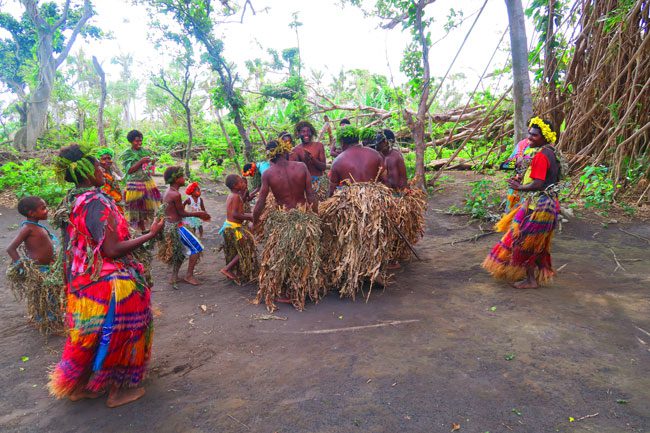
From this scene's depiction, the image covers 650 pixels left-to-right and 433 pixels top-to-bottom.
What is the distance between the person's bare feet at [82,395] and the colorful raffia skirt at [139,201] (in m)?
4.10

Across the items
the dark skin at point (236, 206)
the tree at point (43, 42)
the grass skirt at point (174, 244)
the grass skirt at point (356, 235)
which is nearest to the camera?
the grass skirt at point (356, 235)

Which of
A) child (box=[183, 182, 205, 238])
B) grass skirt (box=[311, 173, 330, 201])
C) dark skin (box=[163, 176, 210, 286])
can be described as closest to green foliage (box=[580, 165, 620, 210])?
grass skirt (box=[311, 173, 330, 201])

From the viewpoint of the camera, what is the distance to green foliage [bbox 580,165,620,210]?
6096 mm

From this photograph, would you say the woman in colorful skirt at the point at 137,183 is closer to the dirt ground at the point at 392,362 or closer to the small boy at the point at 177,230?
the small boy at the point at 177,230

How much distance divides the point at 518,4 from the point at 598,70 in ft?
6.37

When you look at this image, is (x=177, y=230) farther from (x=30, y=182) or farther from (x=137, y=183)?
(x=30, y=182)

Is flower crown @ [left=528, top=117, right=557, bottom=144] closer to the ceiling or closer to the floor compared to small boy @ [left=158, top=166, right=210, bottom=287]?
closer to the ceiling

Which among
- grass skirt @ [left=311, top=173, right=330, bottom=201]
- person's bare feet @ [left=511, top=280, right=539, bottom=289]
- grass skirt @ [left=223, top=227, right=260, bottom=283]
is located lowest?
person's bare feet @ [left=511, top=280, right=539, bottom=289]

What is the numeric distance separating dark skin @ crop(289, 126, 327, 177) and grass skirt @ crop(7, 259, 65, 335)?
348cm

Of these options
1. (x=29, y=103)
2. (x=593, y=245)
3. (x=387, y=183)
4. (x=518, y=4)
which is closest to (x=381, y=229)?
(x=387, y=183)

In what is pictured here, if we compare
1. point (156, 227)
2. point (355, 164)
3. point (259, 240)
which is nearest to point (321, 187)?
point (259, 240)

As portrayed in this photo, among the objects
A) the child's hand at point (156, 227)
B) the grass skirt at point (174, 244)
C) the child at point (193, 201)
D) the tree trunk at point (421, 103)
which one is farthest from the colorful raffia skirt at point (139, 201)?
the tree trunk at point (421, 103)

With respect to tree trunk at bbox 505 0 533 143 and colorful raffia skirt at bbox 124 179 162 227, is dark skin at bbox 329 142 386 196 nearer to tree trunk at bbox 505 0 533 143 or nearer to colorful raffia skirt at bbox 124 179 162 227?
tree trunk at bbox 505 0 533 143

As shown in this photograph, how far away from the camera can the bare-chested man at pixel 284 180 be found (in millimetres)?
4145
